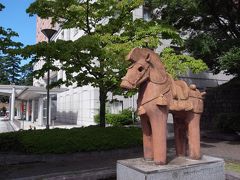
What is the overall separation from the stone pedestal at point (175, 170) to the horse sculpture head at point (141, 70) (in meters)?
1.40

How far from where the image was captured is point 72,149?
11.5m

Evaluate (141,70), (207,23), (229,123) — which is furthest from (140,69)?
(229,123)

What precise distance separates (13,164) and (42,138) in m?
1.34

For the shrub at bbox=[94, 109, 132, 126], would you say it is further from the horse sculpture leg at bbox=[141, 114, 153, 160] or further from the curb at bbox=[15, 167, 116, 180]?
the horse sculpture leg at bbox=[141, 114, 153, 160]

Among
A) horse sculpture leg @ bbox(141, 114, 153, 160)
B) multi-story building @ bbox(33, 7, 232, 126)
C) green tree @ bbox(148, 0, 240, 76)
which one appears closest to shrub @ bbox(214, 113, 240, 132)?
green tree @ bbox(148, 0, 240, 76)

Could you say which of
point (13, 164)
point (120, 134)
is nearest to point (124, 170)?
point (13, 164)

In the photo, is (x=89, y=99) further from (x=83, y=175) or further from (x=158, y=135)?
(x=158, y=135)

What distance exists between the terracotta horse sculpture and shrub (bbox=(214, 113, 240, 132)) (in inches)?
484

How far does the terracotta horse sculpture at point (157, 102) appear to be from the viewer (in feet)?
18.2

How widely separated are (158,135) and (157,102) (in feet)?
1.87

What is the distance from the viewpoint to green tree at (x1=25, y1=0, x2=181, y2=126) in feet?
37.6

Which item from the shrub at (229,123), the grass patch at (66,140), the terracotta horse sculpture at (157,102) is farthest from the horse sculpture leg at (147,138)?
the shrub at (229,123)

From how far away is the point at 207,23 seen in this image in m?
16.8

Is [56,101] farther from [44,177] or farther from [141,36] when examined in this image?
[44,177]
